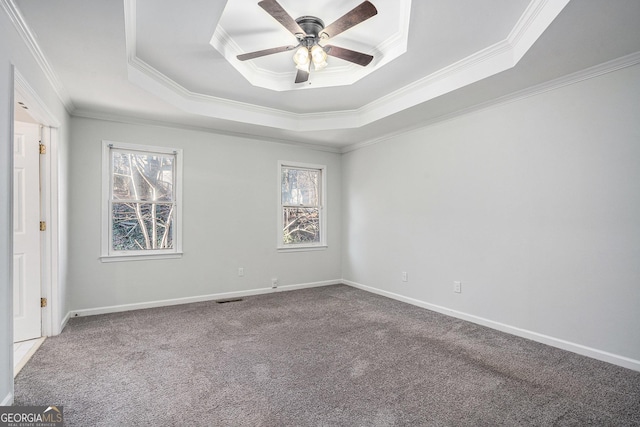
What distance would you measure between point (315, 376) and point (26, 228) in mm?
2974

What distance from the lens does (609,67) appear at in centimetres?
269

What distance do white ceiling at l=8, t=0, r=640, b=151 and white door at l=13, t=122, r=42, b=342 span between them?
1.98 ft

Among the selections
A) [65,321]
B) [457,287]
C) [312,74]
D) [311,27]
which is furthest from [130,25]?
[457,287]

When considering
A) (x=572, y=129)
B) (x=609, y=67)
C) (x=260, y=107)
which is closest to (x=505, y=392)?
(x=572, y=129)

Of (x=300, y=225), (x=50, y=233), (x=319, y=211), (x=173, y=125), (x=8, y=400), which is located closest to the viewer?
(x=8, y=400)

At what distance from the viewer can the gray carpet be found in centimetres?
195

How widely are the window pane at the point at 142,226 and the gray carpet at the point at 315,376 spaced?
38.2 inches

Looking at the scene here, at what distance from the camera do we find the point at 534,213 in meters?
3.20

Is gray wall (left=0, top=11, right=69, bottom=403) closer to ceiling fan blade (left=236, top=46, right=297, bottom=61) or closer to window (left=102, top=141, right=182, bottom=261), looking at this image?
ceiling fan blade (left=236, top=46, right=297, bottom=61)

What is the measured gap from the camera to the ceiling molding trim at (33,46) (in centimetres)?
197

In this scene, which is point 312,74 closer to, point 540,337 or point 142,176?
point 142,176

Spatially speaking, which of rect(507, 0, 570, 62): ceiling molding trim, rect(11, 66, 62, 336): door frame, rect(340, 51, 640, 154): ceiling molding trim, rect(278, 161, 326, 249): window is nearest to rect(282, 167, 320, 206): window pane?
rect(278, 161, 326, 249): window

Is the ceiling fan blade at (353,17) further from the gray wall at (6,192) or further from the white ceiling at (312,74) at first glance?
the gray wall at (6,192)

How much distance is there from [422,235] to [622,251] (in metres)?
2.03
